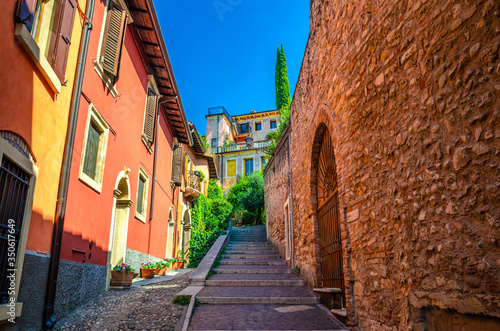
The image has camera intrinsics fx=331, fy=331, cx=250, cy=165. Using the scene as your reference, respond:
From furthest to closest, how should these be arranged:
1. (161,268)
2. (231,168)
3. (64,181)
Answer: (231,168), (161,268), (64,181)

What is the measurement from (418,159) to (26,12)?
184 inches

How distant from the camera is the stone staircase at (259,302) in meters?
4.61

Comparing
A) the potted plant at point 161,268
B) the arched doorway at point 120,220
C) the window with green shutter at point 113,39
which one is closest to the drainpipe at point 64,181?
the window with green shutter at point 113,39

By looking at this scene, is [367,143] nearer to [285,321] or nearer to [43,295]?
[285,321]

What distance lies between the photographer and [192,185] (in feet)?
50.9

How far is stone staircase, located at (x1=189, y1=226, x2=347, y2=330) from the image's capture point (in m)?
4.61

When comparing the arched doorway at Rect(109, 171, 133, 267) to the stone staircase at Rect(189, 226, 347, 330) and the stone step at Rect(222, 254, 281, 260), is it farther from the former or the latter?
the stone step at Rect(222, 254, 281, 260)

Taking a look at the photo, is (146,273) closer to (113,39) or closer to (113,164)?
(113,164)

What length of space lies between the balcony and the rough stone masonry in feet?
36.3

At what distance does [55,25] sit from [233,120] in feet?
108

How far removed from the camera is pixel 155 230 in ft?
36.8

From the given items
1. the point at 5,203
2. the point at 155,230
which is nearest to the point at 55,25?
the point at 5,203

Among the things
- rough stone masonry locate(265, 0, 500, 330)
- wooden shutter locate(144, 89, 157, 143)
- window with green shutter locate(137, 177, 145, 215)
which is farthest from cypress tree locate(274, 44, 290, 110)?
rough stone masonry locate(265, 0, 500, 330)

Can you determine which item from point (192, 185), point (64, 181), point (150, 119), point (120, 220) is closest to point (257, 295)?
point (64, 181)
